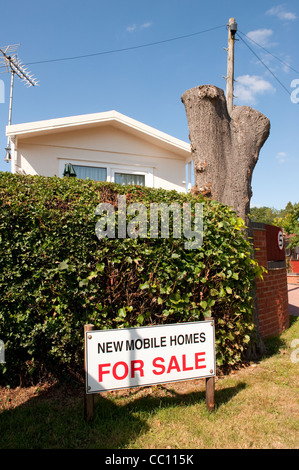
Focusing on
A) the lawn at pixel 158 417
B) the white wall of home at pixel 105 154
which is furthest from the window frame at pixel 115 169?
the lawn at pixel 158 417

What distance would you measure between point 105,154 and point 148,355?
728 cm

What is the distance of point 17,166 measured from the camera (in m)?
8.37

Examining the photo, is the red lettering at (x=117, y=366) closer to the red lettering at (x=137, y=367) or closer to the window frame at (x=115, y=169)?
the red lettering at (x=137, y=367)

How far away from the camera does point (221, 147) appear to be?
4.96 m

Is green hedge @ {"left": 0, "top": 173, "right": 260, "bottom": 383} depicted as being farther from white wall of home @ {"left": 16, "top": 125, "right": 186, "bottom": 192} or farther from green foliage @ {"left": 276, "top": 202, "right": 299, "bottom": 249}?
green foliage @ {"left": 276, "top": 202, "right": 299, "bottom": 249}

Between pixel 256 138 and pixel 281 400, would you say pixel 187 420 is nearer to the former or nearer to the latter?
pixel 281 400

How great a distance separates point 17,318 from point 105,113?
281 inches

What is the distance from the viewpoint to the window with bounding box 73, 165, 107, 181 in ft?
29.2

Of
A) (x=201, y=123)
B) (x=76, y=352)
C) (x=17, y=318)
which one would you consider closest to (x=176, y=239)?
(x=76, y=352)

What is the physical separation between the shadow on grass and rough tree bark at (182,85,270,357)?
81.6 inches

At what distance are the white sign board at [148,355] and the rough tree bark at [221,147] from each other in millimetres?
2012

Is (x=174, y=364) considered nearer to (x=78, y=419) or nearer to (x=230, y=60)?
(x=78, y=419)

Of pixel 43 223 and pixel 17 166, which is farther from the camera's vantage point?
pixel 17 166

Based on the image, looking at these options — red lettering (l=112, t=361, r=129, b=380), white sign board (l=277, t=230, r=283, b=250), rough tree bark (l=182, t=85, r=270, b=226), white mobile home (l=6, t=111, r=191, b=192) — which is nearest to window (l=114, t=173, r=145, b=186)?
white mobile home (l=6, t=111, r=191, b=192)
